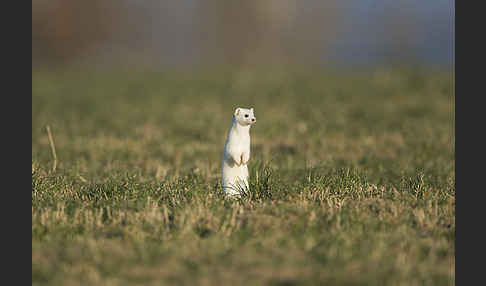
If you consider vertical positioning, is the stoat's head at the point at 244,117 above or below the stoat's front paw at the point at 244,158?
above

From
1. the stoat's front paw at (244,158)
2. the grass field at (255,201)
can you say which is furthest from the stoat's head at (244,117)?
the grass field at (255,201)

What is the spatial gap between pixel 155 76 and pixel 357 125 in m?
9.81

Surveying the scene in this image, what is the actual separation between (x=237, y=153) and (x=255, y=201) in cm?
56

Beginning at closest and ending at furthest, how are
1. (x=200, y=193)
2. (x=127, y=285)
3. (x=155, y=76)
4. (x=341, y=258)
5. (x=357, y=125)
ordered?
(x=127, y=285) → (x=341, y=258) → (x=200, y=193) → (x=357, y=125) → (x=155, y=76)

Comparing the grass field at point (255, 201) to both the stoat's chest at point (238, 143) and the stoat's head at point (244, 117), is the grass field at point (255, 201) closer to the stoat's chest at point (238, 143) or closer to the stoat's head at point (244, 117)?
the stoat's chest at point (238, 143)

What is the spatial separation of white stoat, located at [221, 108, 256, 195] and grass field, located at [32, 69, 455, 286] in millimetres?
156

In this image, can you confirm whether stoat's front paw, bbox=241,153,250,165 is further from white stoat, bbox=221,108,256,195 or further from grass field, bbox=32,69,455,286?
grass field, bbox=32,69,455,286

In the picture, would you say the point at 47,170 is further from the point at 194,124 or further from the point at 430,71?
the point at 430,71

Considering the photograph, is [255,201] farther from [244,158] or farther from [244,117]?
[244,117]

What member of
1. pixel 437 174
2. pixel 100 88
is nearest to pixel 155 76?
pixel 100 88

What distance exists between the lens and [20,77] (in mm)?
7395

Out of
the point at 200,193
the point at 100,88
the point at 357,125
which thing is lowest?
the point at 200,193

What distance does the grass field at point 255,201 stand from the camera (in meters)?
4.07

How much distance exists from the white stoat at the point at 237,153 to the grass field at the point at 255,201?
156mm
